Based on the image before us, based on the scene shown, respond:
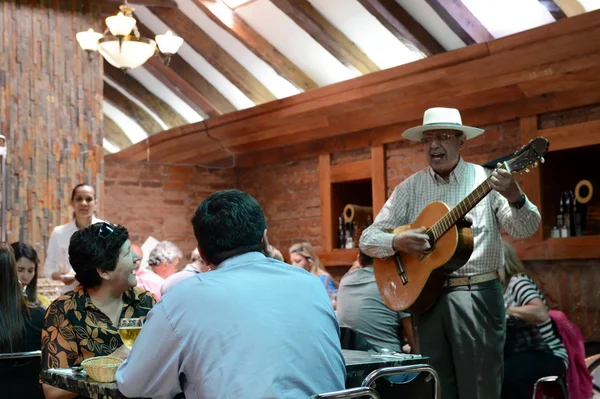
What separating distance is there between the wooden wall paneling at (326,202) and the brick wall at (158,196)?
200 cm

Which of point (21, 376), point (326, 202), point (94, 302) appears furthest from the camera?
point (326, 202)

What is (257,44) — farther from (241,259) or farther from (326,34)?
(241,259)

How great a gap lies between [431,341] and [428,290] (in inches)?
8.7

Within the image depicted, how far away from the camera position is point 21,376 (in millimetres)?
2934

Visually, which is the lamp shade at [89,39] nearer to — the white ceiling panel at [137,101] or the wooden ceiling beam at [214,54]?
the wooden ceiling beam at [214,54]

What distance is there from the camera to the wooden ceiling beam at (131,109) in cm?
1095

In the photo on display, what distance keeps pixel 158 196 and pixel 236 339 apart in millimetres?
8504

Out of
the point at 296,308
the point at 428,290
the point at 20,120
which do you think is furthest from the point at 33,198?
the point at 296,308

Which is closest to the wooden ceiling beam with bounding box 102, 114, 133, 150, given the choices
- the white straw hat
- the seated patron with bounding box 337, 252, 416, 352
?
the seated patron with bounding box 337, 252, 416, 352

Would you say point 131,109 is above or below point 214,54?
below

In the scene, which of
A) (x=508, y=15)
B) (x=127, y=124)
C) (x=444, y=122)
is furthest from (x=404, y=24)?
(x=127, y=124)

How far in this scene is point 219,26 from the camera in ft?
28.0

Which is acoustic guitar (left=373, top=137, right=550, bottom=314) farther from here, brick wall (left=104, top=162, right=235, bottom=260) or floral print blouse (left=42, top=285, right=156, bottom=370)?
brick wall (left=104, top=162, right=235, bottom=260)

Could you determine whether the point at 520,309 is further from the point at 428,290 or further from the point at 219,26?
the point at 219,26
